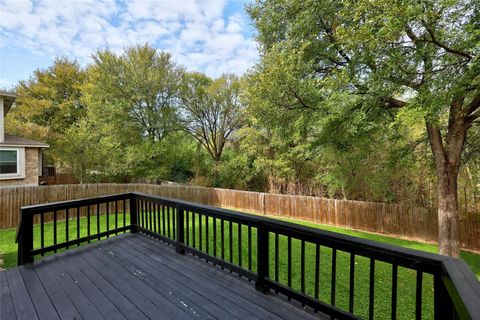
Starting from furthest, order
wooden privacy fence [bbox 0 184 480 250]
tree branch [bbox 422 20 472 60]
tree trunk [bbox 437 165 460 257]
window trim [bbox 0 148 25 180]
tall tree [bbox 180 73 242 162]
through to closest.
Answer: tall tree [bbox 180 73 242 162]
window trim [bbox 0 148 25 180]
wooden privacy fence [bbox 0 184 480 250]
tree trunk [bbox 437 165 460 257]
tree branch [bbox 422 20 472 60]

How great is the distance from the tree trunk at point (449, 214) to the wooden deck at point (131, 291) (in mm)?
5992

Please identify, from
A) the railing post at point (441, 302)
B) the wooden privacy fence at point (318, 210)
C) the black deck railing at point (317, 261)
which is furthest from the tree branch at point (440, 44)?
the wooden privacy fence at point (318, 210)

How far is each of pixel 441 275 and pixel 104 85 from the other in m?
15.8

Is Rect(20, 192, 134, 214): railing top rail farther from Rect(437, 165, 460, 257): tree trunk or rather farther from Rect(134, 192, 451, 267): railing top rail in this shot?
Rect(437, 165, 460, 257): tree trunk

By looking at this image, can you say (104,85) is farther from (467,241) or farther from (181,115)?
(467,241)

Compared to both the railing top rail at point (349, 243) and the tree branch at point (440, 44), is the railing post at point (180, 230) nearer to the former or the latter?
the railing top rail at point (349, 243)

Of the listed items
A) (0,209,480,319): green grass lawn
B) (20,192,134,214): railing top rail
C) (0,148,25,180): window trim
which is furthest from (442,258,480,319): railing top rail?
(0,148,25,180): window trim

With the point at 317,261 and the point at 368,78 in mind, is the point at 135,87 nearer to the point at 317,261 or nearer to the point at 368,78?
the point at 368,78

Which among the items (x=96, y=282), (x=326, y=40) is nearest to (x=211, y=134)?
(x=326, y=40)

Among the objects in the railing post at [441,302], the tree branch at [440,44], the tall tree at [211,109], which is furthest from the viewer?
the tall tree at [211,109]

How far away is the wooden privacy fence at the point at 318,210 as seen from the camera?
25.0ft

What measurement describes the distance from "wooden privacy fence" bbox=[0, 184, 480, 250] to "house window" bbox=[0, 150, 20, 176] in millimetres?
3988

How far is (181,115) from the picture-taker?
668 inches

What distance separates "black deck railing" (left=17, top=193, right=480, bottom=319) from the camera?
1373 mm
